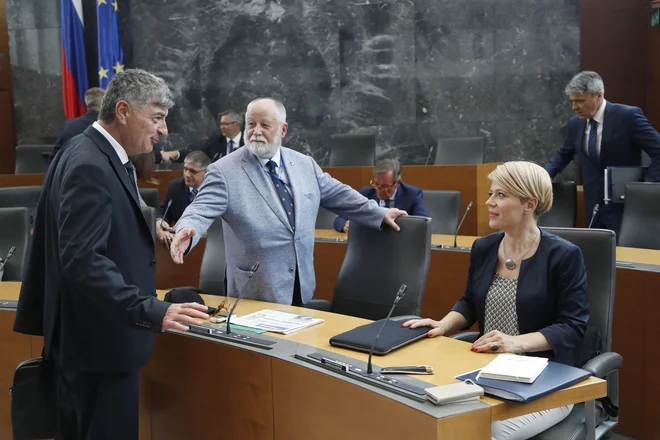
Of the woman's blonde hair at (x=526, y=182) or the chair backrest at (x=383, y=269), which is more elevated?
the woman's blonde hair at (x=526, y=182)

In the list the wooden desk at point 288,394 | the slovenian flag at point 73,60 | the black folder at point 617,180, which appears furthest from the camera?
the slovenian flag at point 73,60

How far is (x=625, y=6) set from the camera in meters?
7.57

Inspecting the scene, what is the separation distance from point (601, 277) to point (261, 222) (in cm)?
134

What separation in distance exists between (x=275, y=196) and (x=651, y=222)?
2129mm

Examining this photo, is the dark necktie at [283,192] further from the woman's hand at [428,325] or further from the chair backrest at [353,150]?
the chair backrest at [353,150]

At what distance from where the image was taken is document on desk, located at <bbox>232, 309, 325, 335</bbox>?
8.21ft

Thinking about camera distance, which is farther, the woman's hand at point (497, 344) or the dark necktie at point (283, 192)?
the dark necktie at point (283, 192)

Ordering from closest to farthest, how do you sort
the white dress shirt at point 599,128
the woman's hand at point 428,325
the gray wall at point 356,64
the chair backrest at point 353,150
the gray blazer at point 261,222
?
the woman's hand at point 428,325, the gray blazer at point 261,222, the white dress shirt at point 599,128, the chair backrest at point 353,150, the gray wall at point 356,64

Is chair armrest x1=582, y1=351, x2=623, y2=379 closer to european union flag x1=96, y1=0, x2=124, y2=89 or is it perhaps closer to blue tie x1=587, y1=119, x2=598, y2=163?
blue tie x1=587, y1=119, x2=598, y2=163

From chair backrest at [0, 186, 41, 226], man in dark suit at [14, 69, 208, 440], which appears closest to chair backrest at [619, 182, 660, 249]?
man in dark suit at [14, 69, 208, 440]

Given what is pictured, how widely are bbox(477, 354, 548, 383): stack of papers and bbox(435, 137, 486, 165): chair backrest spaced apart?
5.20m

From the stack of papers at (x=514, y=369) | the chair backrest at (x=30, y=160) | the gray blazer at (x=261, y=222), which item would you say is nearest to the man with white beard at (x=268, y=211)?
the gray blazer at (x=261, y=222)

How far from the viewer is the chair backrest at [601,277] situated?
2.43 meters

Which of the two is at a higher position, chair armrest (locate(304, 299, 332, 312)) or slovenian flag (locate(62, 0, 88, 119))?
slovenian flag (locate(62, 0, 88, 119))
